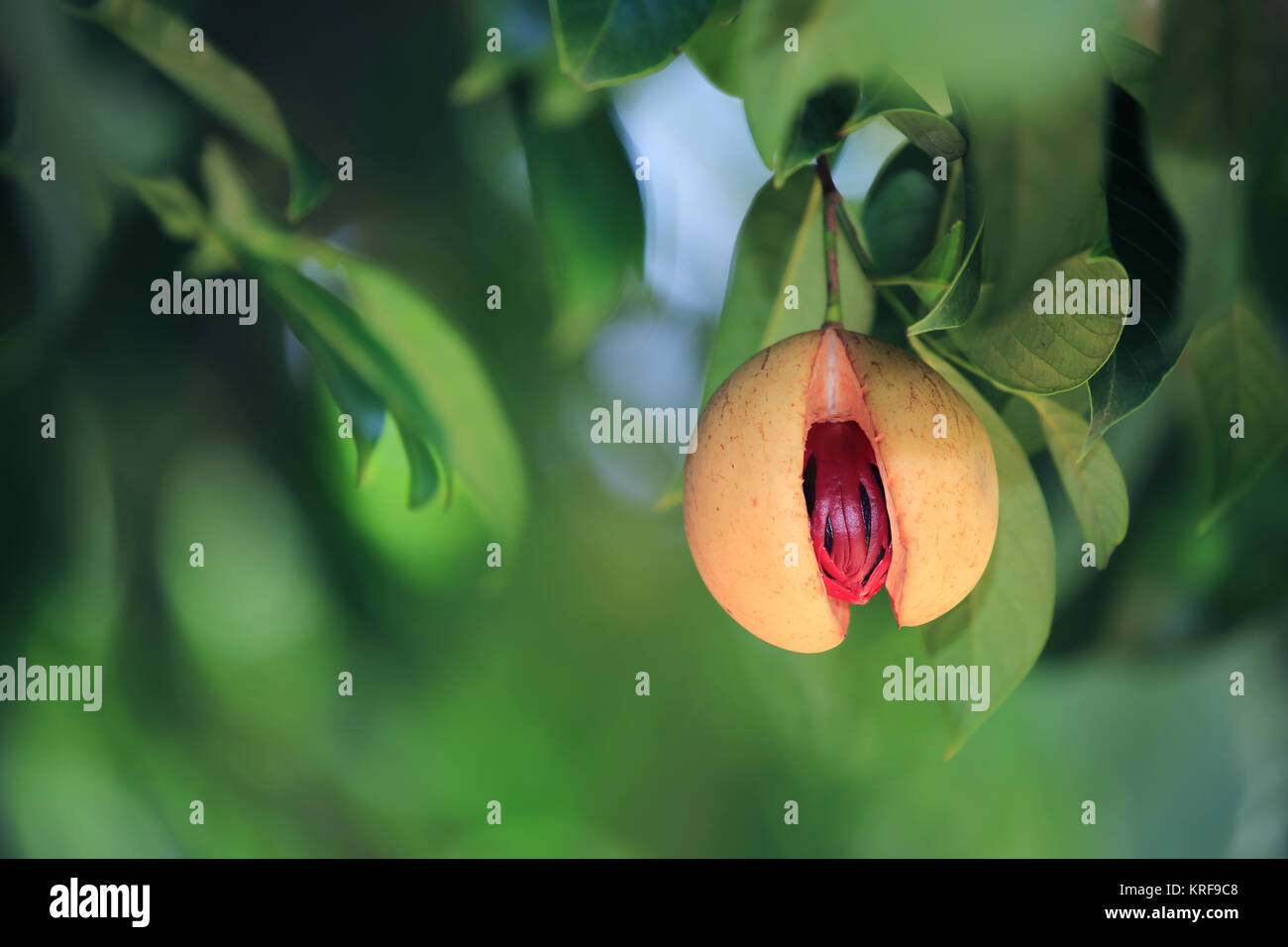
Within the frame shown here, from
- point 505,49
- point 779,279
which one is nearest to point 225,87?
point 505,49

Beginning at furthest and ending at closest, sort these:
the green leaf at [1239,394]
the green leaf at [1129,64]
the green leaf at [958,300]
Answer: the green leaf at [1239,394], the green leaf at [1129,64], the green leaf at [958,300]

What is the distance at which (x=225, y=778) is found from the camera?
73 cm

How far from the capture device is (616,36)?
46 centimetres

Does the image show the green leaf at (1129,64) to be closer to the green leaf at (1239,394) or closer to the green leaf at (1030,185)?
the green leaf at (1030,185)

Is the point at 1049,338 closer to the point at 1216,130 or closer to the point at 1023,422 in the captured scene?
the point at 1023,422

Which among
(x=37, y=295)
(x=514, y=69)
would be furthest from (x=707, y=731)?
(x=37, y=295)

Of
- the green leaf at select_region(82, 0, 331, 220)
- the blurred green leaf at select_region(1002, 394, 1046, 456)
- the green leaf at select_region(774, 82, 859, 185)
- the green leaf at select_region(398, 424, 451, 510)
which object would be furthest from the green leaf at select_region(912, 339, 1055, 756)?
the green leaf at select_region(82, 0, 331, 220)

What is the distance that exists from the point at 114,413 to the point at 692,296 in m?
0.46

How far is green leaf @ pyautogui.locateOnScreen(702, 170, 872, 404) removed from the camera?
59 centimetres

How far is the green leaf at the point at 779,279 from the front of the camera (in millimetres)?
589

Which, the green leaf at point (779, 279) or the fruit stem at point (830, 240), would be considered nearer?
the fruit stem at point (830, 240)

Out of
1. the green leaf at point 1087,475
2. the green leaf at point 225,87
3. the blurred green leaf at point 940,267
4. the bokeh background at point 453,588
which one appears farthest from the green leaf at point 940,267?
the green leaf at point 225,87

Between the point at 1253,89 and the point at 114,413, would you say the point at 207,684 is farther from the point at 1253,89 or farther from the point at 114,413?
the point at 1253,89

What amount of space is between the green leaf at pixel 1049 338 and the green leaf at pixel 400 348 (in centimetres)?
37
